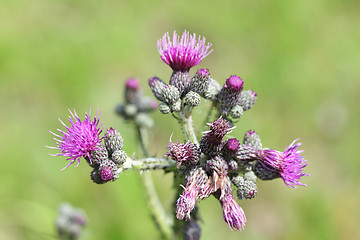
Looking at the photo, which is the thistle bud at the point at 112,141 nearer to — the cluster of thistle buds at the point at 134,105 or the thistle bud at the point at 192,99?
the thistle bud at the point at 192,99

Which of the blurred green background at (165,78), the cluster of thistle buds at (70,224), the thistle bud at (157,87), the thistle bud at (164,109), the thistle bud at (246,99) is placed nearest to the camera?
the thistle bud at (164,109)

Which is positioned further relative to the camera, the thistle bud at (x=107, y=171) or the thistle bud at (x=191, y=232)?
the thistle bud at (x=191, y=232)

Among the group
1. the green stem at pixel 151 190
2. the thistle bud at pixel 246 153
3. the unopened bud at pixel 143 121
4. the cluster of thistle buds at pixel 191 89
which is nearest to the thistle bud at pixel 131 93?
the unopened bud at pixel 143 121

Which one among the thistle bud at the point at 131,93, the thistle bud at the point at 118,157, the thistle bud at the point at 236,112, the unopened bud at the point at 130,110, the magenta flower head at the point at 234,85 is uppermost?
the thistle bud at the point at 131,93

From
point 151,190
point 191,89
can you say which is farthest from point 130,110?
point 191,89

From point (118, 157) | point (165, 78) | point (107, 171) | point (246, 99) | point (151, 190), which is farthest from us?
point (165, 78)

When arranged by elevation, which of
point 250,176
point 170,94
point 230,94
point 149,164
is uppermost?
point 170,94

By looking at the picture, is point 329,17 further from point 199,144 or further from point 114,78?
point 199,144

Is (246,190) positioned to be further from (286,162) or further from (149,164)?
(149,164)
